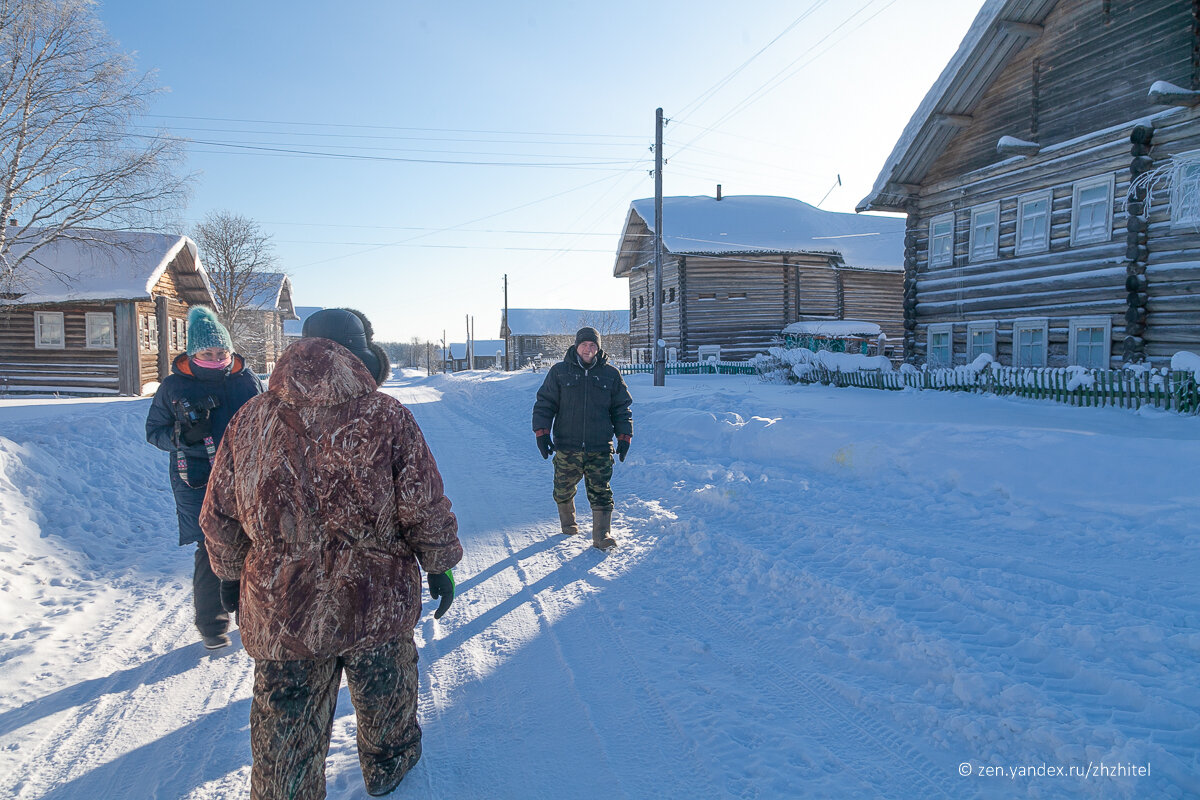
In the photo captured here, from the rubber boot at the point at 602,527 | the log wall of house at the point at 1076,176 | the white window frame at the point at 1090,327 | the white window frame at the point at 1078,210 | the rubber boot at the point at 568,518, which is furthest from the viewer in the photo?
the white window frame at the point at 1090,327

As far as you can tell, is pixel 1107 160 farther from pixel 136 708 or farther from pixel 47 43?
pixel 47 43

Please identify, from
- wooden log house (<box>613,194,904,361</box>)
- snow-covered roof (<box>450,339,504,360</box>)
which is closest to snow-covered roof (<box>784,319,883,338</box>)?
wooden log house (<box>613,194,904,361</box>)

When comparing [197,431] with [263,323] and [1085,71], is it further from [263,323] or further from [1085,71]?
[263,323]

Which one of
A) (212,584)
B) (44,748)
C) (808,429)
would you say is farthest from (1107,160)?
(44,748)

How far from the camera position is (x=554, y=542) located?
19.1ft

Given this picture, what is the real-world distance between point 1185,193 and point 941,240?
21.1 feet

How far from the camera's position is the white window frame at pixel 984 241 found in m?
15.1

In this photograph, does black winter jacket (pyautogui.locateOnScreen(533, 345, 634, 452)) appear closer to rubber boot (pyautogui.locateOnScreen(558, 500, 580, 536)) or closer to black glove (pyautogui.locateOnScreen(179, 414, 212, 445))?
rubber boot (pyautogui.locateOnScreen(558, 500, 580, 536))

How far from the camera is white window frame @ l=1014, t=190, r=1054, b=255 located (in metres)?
13.9

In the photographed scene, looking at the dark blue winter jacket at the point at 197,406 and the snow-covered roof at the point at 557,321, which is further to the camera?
the snow-covered roof at the point at 557,321

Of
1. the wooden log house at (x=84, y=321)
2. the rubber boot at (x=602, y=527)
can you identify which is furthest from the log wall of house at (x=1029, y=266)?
the wooden log house at (x=84, y=321)

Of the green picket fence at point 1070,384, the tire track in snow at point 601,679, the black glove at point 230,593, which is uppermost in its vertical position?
the green picket fence at point 1070,384

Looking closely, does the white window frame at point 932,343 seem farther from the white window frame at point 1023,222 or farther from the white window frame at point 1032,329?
the white window frame at point 1023,222

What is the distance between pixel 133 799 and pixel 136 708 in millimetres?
822
